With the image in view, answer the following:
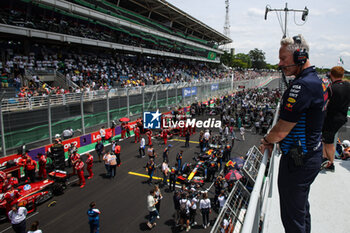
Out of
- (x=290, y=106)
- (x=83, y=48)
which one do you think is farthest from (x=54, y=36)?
(x=290, y=106)

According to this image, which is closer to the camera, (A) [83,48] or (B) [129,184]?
(B) [129,184]

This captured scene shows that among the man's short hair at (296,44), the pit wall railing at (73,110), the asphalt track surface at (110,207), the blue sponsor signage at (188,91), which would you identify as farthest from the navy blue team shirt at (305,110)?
the blue sponsor signage at (188,91)

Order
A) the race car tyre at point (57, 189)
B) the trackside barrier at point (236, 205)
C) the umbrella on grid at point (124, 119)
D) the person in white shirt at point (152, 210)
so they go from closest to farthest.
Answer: the trackside barrier at point (236, 205)
the person in white shirt at point (152, 210)
the race car tyre at point (57, 189)
the umbrella on grid at point (124, 119)

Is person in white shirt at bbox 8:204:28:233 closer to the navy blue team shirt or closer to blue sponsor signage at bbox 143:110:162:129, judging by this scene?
the navy blue team shirt

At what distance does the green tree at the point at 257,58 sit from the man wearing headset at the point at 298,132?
467ft

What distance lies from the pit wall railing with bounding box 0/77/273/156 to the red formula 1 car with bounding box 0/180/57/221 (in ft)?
10.3

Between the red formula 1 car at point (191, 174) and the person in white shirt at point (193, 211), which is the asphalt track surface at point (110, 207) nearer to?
the person in white shirt at point (193, 211)

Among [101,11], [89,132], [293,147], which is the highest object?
[101,11]

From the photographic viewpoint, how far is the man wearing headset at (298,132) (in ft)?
5.25

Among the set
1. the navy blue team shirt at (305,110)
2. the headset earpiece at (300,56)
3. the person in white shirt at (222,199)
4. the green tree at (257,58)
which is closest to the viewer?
the navy blue team shirt at (305,110)

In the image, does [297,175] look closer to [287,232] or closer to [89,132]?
[287,232]

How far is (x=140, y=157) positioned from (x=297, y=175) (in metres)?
13.6

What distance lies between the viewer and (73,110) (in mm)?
14594

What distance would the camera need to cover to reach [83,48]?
86.8 feet
